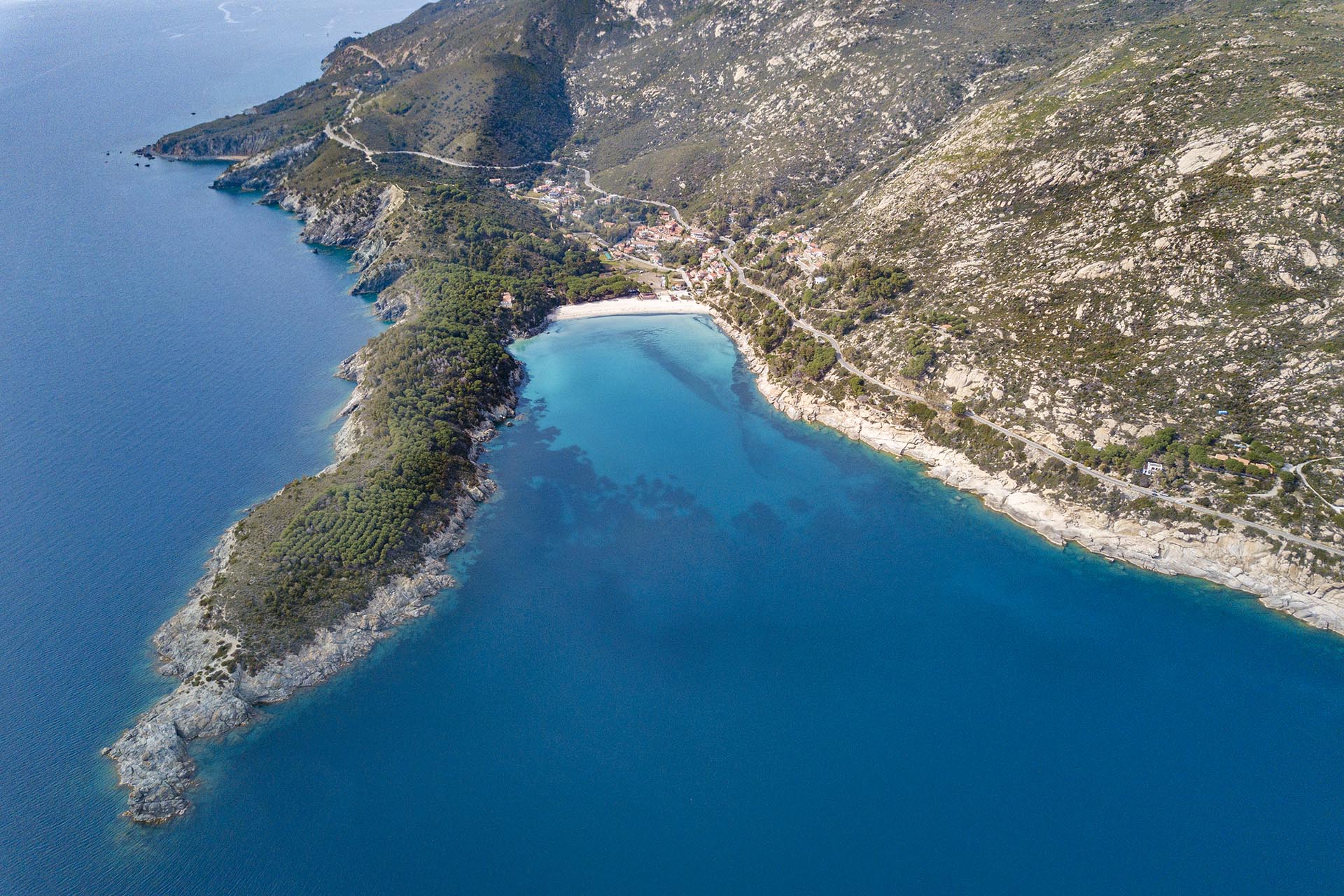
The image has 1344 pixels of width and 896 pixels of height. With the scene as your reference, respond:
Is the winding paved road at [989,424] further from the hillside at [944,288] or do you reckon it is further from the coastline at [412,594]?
the coastline at [412,594]

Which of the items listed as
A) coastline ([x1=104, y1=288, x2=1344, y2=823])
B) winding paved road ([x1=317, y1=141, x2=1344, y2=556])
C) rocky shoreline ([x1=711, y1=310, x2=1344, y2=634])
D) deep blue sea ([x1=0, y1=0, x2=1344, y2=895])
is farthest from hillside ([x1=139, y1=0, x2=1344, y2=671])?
deep blue sea ([x1=0, y1=0, x2=1344, y2=895])

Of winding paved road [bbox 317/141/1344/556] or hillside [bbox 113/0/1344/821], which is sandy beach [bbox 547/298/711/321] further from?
winding paved road [bbox 317/141/1344/556]

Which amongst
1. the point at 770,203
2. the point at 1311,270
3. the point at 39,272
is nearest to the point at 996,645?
the point at 1311,270

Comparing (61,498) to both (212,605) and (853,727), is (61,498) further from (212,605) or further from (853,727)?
(853,727)

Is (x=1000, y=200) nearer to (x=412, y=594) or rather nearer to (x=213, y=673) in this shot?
(x=412, y=594)

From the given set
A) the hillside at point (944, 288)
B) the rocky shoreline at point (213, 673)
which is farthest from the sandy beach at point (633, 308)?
the rocky shoreline at point (213, 673)
